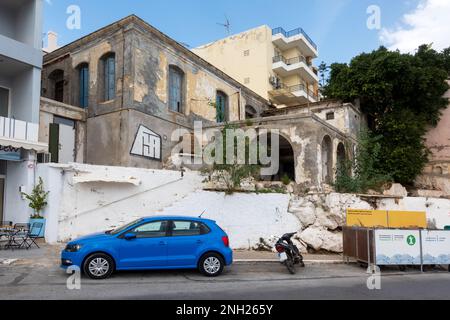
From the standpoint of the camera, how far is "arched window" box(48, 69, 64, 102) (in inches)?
976

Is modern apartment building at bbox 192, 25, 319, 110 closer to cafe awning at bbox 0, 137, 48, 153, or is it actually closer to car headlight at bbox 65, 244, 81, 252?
cafe awning at bbox 0, 137, 48, 153

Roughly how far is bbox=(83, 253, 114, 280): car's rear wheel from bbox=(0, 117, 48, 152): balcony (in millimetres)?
8049

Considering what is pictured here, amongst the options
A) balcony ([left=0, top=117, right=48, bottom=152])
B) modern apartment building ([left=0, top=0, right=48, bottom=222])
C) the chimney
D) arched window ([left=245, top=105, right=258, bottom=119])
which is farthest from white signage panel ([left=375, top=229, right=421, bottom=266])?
the chimney

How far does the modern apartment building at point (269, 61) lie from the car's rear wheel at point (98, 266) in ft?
102

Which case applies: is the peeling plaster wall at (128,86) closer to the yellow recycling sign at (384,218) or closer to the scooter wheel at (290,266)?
the yellow recycling sign at (384,218)

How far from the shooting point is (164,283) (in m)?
8.98

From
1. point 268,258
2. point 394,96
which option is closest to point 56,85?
point 268,258

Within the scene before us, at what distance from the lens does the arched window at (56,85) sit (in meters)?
24.8

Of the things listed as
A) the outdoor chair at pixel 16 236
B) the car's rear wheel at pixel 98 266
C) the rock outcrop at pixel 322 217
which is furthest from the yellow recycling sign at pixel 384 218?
the outdoor chair at pixel 16 236

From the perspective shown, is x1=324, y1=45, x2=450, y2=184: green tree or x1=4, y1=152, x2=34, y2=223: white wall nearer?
x1=4, y1=152, x2=34, y2=223: white wall

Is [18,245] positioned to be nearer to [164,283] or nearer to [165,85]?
[164,283]

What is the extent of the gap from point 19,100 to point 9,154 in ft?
9.67

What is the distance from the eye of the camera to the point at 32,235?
42.7 feet
